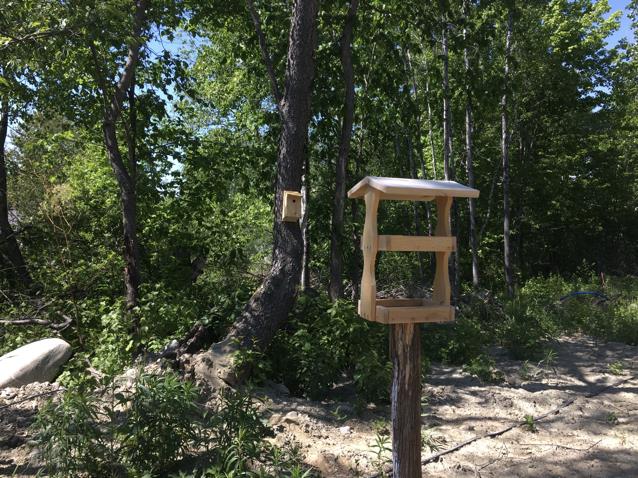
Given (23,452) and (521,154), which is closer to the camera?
(23,452)

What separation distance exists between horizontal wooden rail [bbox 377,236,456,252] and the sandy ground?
167 centimetres

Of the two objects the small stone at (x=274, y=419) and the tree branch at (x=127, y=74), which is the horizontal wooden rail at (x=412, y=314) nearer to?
the small stone at (x=274, y=419)

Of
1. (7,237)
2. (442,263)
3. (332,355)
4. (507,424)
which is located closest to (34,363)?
(332,355)

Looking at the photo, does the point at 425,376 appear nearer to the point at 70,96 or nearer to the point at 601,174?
the point at 70,96

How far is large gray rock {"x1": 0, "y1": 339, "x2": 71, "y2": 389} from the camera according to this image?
5.07m

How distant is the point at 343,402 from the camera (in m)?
4.75

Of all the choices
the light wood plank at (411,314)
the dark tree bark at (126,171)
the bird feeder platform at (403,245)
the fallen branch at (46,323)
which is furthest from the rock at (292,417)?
the fallen branch at (46,323)

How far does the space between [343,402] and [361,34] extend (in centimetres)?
552

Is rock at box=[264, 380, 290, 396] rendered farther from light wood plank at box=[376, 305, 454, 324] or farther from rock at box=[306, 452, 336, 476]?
light wood plank at box=[376, 305, 454, 324]

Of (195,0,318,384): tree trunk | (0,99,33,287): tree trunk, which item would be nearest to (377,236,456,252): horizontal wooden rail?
(195,0,318,384): tree trunk

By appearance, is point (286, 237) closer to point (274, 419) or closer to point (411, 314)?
point (274, 419)

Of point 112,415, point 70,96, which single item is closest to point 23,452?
point 112,415

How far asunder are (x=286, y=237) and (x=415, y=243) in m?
2.63

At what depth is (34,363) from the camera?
528 cm
